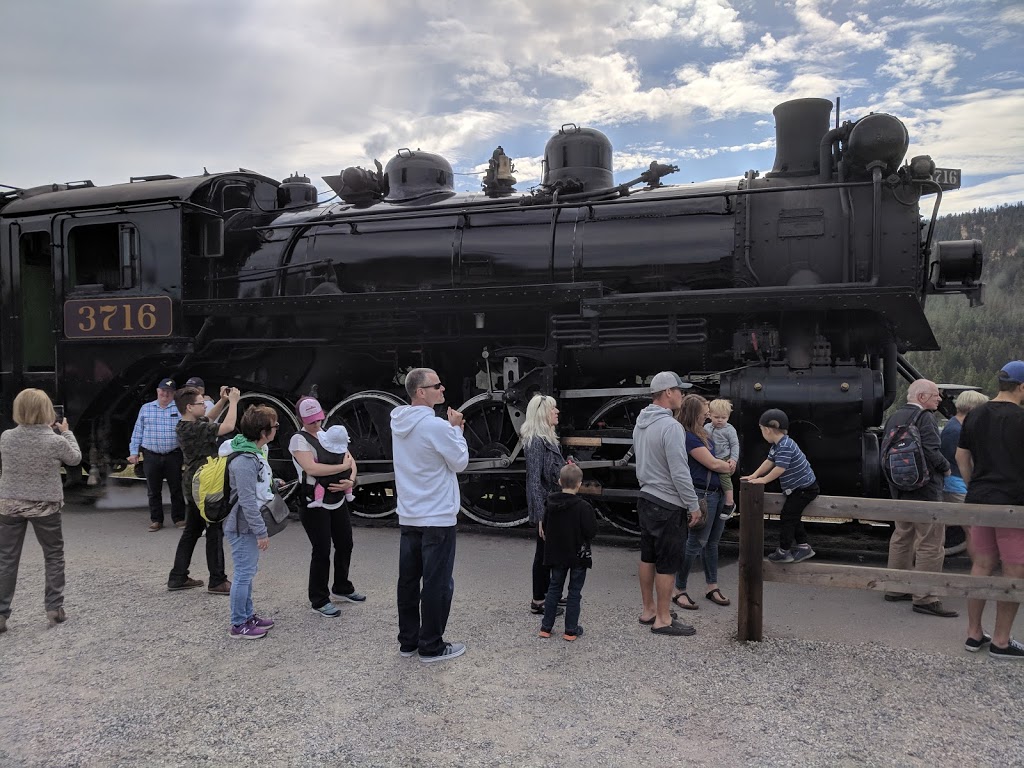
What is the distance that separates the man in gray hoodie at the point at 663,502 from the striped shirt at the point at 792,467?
1.96 feet

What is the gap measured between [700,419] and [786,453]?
58cm

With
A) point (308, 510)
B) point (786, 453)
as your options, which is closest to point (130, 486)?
point (308, 510)

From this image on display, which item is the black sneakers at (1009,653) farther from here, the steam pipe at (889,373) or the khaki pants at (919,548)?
the steam pipe at (889,373)

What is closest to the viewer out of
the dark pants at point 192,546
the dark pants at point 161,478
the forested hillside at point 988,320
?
the dark pants at point 192,546

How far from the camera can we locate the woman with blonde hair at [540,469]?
4566 mm

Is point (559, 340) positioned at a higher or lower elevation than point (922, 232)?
lower

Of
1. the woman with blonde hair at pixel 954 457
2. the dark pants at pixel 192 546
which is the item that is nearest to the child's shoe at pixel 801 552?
the woman with blonde hair at pixel 954 457

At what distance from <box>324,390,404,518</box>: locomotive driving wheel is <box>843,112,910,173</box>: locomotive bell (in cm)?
456

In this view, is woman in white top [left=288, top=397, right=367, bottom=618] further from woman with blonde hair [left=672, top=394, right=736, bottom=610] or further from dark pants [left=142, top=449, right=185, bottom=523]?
dark pants [left=142, top=449, right=185, bottom=523]

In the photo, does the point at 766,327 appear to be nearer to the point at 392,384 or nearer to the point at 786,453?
the point at 786,453

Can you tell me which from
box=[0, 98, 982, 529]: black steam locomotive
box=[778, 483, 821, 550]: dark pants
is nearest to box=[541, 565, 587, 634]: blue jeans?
box=[778, 483, 821, 550]: dark pants

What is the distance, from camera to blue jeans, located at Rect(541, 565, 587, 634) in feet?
13.5

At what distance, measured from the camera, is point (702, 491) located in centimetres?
484

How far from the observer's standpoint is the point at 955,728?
310 cm
